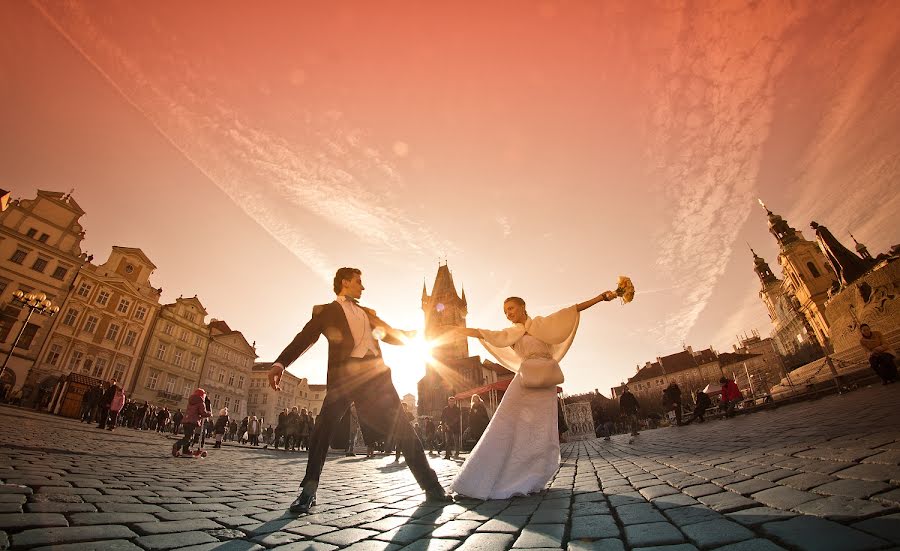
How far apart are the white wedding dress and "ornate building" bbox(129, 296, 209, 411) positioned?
40.7 m

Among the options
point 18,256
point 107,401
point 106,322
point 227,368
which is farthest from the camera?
point 227,368

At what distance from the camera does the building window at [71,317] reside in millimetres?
27906

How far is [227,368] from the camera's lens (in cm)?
4453

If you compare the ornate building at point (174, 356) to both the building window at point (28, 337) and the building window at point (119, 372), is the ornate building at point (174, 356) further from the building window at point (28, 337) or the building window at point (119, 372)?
the building window at point (28, 337)

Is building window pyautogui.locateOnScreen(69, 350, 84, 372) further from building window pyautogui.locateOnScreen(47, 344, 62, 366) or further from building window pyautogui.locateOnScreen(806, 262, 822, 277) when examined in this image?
building window pyautogui.locateOnScreen(806, 262, 822, 277)

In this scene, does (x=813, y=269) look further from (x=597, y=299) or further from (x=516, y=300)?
(x=516, y=300)

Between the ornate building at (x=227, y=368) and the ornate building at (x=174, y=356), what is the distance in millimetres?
1325

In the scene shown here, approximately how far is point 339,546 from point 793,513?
96.5 inches

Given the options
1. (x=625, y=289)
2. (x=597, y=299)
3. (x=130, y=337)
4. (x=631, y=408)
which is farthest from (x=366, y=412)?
(x=130, y=337)

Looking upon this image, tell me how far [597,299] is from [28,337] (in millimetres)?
37474

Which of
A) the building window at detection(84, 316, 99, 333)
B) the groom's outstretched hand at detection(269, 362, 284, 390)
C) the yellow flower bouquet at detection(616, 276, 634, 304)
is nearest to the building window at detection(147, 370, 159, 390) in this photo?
the building window at detection(84, 316, 99, 333)

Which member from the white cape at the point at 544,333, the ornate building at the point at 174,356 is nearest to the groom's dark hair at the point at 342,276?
the white cape at the point at 544,333

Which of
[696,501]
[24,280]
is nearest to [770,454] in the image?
[696,501]

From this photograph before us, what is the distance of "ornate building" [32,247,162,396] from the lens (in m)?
27.3
